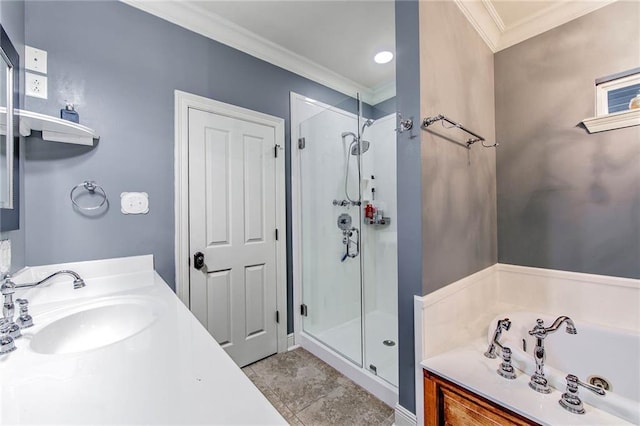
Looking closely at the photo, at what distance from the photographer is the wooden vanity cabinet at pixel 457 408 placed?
107 cm

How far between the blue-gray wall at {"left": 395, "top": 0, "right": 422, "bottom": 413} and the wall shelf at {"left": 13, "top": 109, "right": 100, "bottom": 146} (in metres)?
1.66

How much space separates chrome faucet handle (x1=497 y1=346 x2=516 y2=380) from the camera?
119cm

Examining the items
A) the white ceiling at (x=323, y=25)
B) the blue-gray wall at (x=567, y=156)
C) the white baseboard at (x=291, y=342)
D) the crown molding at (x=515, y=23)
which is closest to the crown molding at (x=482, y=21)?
the crown molding at (x=515, y=23)

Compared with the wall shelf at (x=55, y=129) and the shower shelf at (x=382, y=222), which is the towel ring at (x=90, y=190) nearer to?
the wall shelf at (x=55, y=129)

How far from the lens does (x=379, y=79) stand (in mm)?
2750

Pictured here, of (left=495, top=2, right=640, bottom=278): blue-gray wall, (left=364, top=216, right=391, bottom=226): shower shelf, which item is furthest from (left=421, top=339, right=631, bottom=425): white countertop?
(left=364, top=216, right=391, bottom=226): shower shelf

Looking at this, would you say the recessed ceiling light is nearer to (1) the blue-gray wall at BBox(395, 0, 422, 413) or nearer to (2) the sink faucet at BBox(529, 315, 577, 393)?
(1) the blue-gray wall at BBox(395, 0, 422, 413)

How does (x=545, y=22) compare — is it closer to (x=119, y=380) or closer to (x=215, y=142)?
(x=215, y=142)

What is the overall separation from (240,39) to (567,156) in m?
2.53

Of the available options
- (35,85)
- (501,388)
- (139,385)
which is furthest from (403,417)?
(35,85)

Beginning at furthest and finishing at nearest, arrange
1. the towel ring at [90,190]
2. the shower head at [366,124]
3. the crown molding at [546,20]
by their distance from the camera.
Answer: the shower head at [366,124] → the crown molding at [546,20] → the towel ring at [90,190]

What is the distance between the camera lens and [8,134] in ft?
3.74

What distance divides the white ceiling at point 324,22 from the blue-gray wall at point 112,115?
0.43ft

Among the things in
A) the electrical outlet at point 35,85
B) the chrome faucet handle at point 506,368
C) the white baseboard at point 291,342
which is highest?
the electrical outlet at point 35,85
